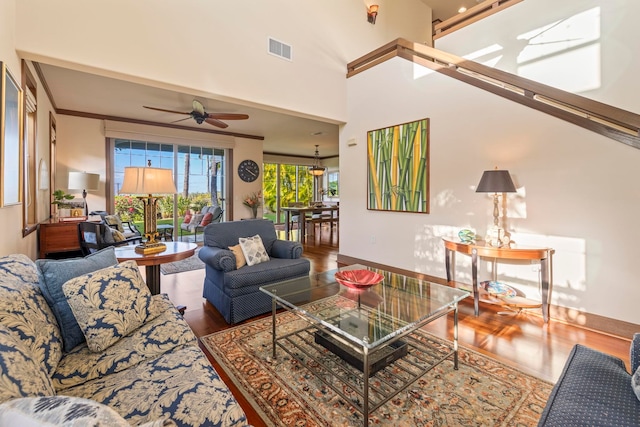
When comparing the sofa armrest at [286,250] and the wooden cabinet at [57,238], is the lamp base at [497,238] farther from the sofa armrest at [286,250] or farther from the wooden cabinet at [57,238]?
the wooden cabinet at [57,238]

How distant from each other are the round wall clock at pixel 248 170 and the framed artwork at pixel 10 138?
17.3 feet

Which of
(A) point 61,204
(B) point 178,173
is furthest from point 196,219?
(A) point 61,204

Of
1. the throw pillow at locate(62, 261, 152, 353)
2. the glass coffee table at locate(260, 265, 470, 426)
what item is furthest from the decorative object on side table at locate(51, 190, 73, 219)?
the glass coffee table at locate(260, 265, 470, 426)

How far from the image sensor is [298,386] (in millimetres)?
1852

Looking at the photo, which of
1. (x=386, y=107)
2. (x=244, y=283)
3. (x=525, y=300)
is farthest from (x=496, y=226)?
(x=244, y=283)

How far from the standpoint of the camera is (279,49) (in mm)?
4004

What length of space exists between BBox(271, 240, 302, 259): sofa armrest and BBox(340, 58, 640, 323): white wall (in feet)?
5.25

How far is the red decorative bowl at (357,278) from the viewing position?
2148mm

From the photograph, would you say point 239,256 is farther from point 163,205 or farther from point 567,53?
point 163,205

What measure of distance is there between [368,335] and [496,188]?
2047 mm

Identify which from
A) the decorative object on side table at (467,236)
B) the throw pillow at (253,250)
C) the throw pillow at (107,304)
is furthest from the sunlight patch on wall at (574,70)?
the throw pillow at (107,304)

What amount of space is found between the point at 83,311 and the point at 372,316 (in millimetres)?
1614

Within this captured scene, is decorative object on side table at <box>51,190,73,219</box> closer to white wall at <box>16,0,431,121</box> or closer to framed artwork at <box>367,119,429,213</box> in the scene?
white wall at <box>16,0,431,121</box>

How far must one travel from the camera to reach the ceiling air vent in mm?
3939
